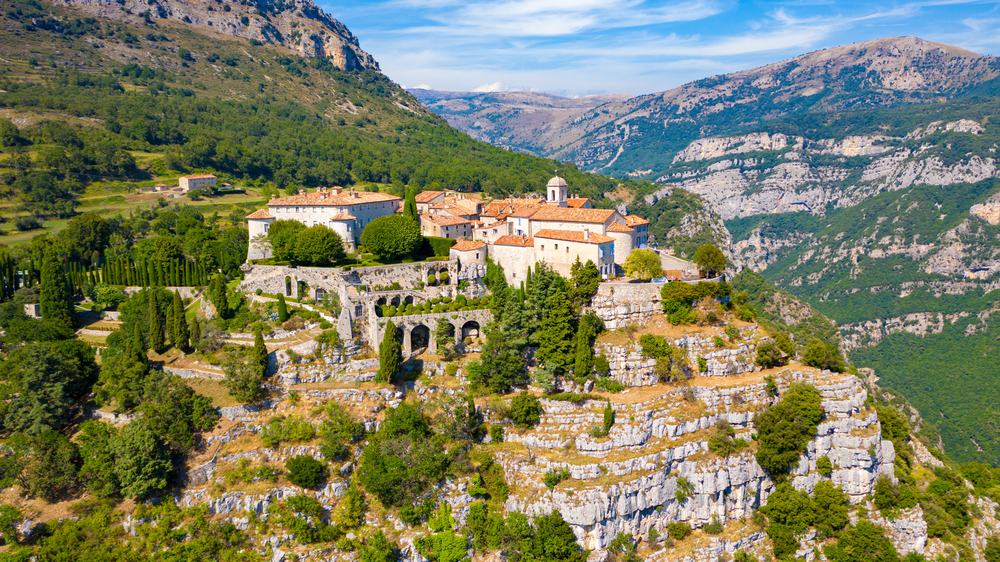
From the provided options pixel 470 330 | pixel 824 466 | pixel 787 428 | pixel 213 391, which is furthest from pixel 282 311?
pixel 824 466

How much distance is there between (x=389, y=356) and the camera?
50781 mm

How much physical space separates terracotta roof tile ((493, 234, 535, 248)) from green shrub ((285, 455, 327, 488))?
94.6 ft

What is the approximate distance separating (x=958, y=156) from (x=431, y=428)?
207 metres

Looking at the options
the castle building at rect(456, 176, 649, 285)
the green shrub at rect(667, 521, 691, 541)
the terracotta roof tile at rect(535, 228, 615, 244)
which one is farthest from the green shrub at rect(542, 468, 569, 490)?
the terracotta roof tile at rect(535, 228, 615, 244)

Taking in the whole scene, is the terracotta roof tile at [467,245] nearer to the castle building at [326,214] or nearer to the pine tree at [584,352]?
the castle building at [326,214]

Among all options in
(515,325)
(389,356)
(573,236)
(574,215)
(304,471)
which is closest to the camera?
(304,471)

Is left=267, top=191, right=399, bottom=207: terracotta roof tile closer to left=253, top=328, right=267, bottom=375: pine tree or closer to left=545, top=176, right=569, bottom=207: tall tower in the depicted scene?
left=545, top=176, right=569, bottom=207: tall tower

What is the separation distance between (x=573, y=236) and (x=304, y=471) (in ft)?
107

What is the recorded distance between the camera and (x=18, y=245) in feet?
237

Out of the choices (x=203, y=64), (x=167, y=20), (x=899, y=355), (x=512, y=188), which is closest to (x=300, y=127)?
(x=203, y=64)

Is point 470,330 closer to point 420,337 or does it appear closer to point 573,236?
point 420,337

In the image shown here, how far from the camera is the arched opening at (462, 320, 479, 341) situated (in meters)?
57.4

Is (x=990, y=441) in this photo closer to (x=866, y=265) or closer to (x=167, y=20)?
(x=866, y=265)

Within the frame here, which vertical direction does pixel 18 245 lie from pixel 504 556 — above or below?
above
